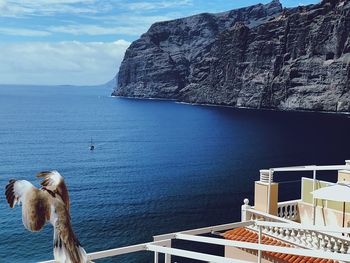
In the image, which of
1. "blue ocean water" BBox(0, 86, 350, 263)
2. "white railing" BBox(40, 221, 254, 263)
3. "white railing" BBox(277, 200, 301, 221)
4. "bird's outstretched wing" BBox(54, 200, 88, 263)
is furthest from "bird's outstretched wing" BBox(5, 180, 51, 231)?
"blue ocean water" BBox(0, 86, 350, 263)

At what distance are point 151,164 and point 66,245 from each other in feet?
253

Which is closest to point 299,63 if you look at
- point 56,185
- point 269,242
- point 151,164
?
point 151,164

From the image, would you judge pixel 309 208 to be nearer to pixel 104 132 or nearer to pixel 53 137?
pixel 53 137

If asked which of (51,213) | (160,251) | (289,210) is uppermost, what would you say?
(51,213)

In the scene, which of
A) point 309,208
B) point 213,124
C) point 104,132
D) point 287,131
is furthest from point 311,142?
point 309,208

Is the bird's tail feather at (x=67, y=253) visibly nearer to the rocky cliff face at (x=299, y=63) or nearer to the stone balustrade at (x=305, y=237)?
the stone balustrade at (x=305, y=237)

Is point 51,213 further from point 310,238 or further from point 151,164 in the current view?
point 151,164

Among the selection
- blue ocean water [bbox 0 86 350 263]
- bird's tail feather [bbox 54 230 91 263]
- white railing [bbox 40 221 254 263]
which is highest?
bird's tail feather [bbox 54 230 91 263]

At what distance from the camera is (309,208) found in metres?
17.1

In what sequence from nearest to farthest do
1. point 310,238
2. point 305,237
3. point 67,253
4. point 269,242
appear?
point 67,253
point 310,238
point 305,237
point 269,242

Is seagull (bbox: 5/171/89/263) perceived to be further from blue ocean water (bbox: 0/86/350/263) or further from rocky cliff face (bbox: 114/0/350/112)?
rocky cliff face (bbox: 114/0/350/112)

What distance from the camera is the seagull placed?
6.46ft

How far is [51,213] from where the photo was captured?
7.04ft

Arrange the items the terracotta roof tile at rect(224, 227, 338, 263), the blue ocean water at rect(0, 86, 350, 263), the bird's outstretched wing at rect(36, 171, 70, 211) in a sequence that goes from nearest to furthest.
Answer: the bird's outstretched wing at rect(36, 171, 70, 211)
the terracotta roof tile at rect(224, 227, 338, 263)
the blue ocean water at rect(0, 86, 350, 263)
